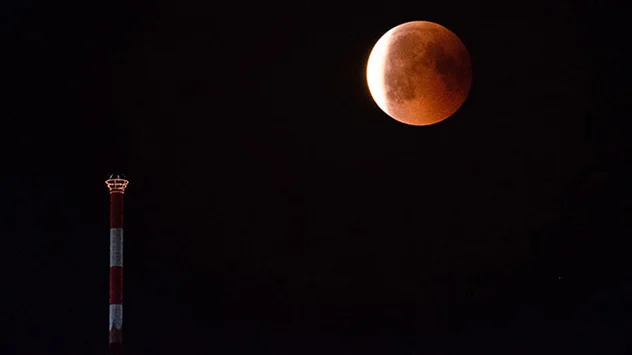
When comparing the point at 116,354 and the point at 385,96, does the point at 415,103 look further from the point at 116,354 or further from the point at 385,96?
the point at 116,354

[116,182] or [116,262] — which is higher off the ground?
[116,182]

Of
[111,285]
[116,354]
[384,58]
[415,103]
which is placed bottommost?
[116,354]

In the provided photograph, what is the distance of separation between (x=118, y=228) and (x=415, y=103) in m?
8.20

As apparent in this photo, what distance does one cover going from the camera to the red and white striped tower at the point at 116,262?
1989cm

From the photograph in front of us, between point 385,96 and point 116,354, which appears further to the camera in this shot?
point 116,354

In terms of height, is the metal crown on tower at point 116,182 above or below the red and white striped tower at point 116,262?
above

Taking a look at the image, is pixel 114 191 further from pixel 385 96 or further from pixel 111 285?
pixel 385 96

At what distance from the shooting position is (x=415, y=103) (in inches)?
670

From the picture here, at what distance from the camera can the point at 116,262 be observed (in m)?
20.2

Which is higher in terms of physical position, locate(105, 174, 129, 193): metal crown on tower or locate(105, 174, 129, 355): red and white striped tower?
locate(105, 174, 129, 193): metal crown on tower

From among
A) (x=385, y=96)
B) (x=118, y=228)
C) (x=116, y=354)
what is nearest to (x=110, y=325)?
(x=116, y=354)

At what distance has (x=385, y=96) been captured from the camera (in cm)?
1795

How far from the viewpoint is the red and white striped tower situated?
65.3 feet

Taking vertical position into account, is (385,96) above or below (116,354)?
above
